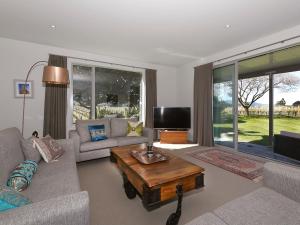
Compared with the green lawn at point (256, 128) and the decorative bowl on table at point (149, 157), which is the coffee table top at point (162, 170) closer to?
the decorative bowl on table at point (149, 157)

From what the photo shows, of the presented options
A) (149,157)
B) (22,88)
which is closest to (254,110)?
(149,157)

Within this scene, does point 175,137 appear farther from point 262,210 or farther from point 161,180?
point 262,210

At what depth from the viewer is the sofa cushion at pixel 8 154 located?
5.04 ft

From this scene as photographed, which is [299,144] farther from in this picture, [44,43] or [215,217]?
[44,43]

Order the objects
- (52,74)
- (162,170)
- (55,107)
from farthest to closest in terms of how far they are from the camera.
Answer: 1. (55,107)
2. (52,74)
3. (162,170)

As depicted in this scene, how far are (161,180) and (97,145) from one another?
2.13m

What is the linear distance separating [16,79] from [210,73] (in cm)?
485

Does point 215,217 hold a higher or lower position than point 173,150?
higher

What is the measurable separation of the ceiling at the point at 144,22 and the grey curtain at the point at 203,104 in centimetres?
81

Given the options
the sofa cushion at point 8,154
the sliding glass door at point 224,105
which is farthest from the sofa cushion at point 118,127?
the sliding glass door at point 224,105

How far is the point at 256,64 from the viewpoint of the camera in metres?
5.05

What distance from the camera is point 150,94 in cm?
553

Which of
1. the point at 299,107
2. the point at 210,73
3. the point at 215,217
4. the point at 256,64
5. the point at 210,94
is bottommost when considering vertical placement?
the point at 215,217

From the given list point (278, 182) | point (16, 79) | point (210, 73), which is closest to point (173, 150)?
point (210, 73)
